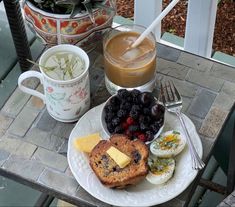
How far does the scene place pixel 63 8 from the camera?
1142mm

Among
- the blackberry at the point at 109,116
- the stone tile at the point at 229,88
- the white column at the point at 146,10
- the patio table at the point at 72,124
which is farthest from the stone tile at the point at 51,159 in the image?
the white column at the point at 146,10

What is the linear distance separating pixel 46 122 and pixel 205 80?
1.04ft

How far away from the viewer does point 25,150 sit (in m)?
1.07

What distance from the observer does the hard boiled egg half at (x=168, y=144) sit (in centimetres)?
101

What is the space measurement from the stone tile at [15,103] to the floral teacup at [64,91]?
5 cm

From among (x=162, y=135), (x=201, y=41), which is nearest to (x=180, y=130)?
(x=162, y=135)

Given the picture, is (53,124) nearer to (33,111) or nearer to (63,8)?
(33,111)

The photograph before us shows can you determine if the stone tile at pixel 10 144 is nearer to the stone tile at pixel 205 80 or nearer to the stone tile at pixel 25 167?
the stone tile at pixel 25 167

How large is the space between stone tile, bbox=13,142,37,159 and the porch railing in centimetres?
53

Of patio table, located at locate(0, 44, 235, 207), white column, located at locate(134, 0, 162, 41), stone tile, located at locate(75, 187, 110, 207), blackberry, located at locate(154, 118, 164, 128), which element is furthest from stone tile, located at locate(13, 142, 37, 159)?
white column, located at locate(134, 0, 162, 41)

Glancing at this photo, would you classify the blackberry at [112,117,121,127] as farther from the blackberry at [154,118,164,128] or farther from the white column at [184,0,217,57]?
the white column at [184,0,217,57]

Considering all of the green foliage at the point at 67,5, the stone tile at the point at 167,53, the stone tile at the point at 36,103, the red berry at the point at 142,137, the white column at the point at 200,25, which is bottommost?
the white column at the point at 200,25

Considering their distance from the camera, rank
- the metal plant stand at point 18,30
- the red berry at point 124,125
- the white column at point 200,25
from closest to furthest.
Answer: the red berry at point 124,125 → the metal plant stand at point 18,30 → the white column at point 200,25

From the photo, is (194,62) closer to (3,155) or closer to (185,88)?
(185,88)
